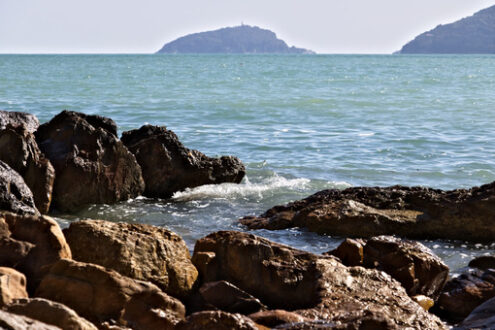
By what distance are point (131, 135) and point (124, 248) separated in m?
6.01

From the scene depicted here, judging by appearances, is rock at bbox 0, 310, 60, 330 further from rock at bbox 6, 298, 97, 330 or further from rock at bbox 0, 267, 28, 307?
rock at bbox 0, 267, 28, 307

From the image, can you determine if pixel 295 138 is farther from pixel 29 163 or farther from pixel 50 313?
pixel 50 313

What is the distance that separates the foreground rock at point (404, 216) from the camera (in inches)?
360

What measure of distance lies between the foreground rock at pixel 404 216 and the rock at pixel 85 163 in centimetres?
209

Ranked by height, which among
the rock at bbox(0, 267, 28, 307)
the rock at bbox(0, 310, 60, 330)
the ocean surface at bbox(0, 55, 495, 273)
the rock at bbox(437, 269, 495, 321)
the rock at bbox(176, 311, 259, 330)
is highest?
the rock at bbox(0, 310, 60, 330)

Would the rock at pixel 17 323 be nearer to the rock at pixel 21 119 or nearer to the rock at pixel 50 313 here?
the rock at pixel 50 313

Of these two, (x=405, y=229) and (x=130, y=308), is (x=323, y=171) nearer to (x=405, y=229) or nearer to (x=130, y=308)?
(x=405, y=229)

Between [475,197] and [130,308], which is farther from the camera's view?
[475,197]

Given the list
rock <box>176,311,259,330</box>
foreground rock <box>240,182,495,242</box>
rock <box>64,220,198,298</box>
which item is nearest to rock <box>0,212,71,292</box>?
rock <box>64,220,198,298</box>

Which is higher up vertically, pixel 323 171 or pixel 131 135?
pixel 131 135

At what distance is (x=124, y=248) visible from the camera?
6.11m

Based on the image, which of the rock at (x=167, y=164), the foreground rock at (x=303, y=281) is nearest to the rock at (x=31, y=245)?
the foreground rock at (x=303, y=281)

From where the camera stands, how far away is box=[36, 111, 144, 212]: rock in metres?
10.2

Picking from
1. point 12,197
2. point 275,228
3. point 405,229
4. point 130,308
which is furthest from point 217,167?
point 130,308
